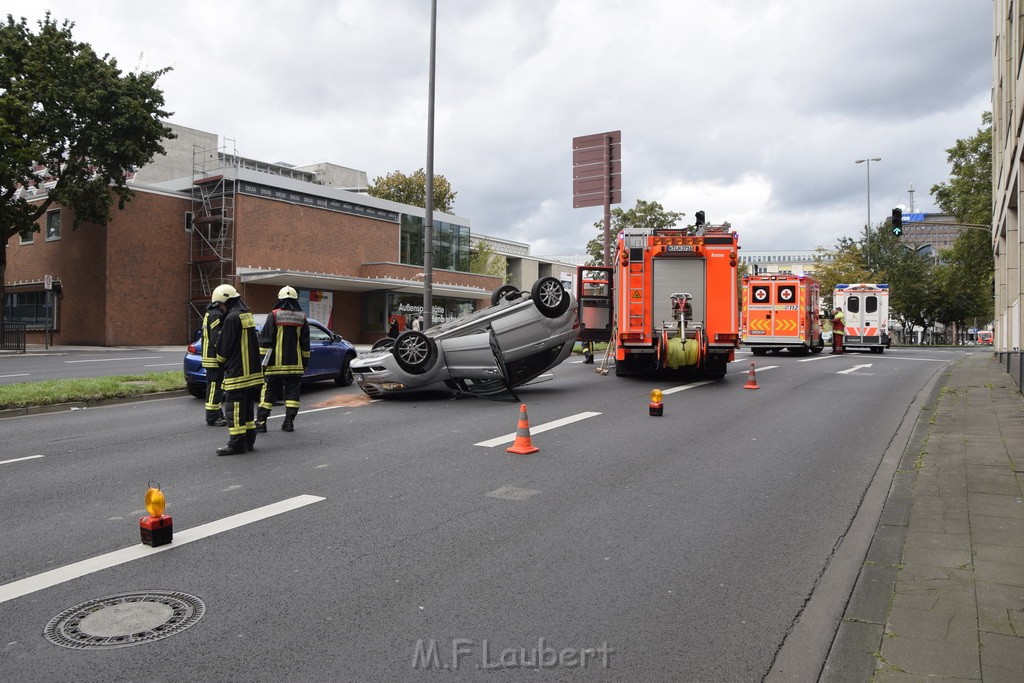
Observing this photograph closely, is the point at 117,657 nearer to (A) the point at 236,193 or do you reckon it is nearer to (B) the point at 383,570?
(B) the point at 383,570

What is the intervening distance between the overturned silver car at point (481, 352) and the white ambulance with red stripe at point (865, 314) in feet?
75.9

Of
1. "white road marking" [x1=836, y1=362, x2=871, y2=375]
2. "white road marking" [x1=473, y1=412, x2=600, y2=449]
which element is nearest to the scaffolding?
"white road marking" [x1=836, y1=362, x2=871, y2=375]

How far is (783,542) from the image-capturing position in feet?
16.2

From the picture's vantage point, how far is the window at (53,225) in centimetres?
3731

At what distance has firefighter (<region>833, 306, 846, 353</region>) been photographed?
102 ft

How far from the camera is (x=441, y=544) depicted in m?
4.75

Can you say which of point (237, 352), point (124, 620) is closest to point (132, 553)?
point (124, 620)

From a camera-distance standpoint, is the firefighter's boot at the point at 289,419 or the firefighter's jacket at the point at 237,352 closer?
the firefighter's jacket at the point at 237,352

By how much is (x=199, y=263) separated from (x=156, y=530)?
35139 mm

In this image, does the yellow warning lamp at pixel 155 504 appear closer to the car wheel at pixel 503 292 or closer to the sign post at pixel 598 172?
the car wheel at pixel 503 292

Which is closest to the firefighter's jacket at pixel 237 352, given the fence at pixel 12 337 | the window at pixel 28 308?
the fence at pixel 12 337

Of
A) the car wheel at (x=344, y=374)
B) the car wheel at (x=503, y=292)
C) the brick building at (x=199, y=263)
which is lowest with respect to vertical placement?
the car wheel at (x=344, y=374)

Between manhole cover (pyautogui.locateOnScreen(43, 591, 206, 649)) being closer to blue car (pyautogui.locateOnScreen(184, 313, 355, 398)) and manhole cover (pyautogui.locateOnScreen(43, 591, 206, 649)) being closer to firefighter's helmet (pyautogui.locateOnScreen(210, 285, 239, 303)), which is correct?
firefighter's helmet (pyautogui.locateOnScreen(210, 285, 239, 303))

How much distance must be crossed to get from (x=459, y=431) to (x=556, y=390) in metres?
4.94
